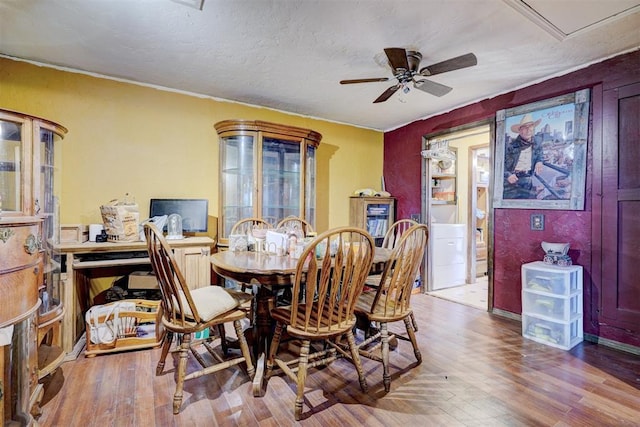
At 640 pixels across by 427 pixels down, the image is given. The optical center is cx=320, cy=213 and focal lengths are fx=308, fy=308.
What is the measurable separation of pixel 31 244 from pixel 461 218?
4.88m

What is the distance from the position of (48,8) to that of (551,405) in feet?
12.7

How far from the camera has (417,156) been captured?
432 cm

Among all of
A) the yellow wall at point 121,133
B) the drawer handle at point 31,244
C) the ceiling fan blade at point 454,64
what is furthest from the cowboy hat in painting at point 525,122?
the drawer handle at point 31,244

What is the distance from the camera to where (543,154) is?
2926 mm

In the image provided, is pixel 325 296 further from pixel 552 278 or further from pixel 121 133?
pixel 121 133

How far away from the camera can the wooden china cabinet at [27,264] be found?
50.8 inches

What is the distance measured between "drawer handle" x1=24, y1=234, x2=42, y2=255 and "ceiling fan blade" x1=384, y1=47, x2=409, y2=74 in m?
2.19

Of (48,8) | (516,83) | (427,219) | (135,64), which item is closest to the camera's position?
(48,8)

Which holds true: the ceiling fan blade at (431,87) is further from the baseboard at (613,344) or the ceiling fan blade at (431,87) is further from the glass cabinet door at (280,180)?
the baseboard at (613,344)

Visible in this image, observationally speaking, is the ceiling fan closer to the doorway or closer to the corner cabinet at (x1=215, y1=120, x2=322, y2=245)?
the corner cabinet at (x1=215, y1=120, x2=322, y2=245)

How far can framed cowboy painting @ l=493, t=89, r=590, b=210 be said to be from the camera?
2.70 m

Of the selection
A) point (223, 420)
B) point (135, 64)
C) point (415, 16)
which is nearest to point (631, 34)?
point (415, 16)

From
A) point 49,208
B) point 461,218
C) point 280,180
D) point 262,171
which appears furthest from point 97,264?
point 461,218

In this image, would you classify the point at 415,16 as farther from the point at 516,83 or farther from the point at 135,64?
the point at 135,64
